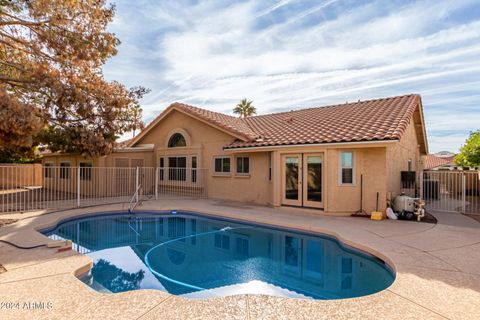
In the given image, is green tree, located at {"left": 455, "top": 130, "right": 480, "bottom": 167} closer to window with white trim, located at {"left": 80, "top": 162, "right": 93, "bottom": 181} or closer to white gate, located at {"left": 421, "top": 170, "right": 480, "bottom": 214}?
white gate, located at {"left": 421, "top": 170, "right": 480, "bottom": 214}

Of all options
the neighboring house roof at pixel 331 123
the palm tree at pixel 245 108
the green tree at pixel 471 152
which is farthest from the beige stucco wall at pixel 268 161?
the palm tree at pixel 245 108

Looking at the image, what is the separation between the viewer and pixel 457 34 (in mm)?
12609

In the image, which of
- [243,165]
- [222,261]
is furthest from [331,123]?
[222,261]

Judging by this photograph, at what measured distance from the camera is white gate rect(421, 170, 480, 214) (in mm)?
16891

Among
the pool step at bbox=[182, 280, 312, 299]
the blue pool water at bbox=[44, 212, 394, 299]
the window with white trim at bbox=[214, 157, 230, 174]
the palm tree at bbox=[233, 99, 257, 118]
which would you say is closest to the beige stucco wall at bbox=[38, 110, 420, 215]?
the window with white trim at bbox=[214, 157, 230, 174]

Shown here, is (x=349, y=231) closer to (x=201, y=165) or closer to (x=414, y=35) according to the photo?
(x=414, y=35)

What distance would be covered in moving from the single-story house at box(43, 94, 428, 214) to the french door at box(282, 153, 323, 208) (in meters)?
0.05

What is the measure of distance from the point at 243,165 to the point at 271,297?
1283 centimetres

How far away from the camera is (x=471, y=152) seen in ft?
91.8

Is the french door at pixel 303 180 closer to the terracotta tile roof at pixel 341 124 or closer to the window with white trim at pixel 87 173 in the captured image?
the terracotta tile roof at pixel 341 124

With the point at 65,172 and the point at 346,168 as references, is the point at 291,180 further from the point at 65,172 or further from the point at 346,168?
the point at 65,172

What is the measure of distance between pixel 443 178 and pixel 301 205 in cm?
1567

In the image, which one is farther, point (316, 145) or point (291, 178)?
point (291, 178)

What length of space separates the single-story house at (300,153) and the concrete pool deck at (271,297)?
4.39 metres
